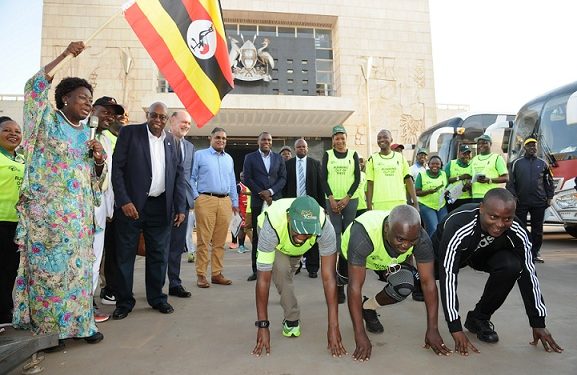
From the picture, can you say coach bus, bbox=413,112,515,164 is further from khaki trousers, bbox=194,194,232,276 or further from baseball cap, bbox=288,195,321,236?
baseball cap, bbox=288,195,321,236

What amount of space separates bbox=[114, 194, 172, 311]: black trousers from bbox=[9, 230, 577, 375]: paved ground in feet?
0.61

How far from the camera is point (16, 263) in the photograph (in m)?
3.12

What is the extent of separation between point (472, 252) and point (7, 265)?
3689 millimetres

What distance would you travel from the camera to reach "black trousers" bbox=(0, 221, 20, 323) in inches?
119

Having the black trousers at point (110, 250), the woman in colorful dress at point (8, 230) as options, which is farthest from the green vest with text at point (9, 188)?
the black trousers at point (110, 250)

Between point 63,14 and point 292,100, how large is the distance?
1259 centimetres

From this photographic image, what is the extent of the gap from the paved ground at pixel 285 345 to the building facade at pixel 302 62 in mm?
15145

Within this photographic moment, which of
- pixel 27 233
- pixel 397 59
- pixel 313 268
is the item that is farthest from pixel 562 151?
pixel 397 59

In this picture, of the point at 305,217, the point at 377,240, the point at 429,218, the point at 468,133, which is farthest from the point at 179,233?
the point at 468,133

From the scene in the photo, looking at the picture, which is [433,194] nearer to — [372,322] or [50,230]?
[372,322]

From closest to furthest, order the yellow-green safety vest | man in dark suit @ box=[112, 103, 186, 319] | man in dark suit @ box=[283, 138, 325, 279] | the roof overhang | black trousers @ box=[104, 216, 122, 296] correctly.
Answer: the yellow-green safety vest < man in dark suit @ box=[112, 103, 186, 319] < black trousers @ box=[104, 216, 122, 296] < man in dark suit @ box=[283, 138, 325, 279] < the roof overhang

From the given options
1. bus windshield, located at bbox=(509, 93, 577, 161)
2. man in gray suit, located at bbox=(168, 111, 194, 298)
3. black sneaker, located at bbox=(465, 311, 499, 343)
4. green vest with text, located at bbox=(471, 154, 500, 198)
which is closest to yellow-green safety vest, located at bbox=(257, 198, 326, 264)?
black sneaker, located at bbox=(465, 311, 499, 343)

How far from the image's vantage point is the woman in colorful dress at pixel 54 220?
2.39 meters

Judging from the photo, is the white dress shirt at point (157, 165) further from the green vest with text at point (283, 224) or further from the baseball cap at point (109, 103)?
the green vest with text at point (283, 224)
